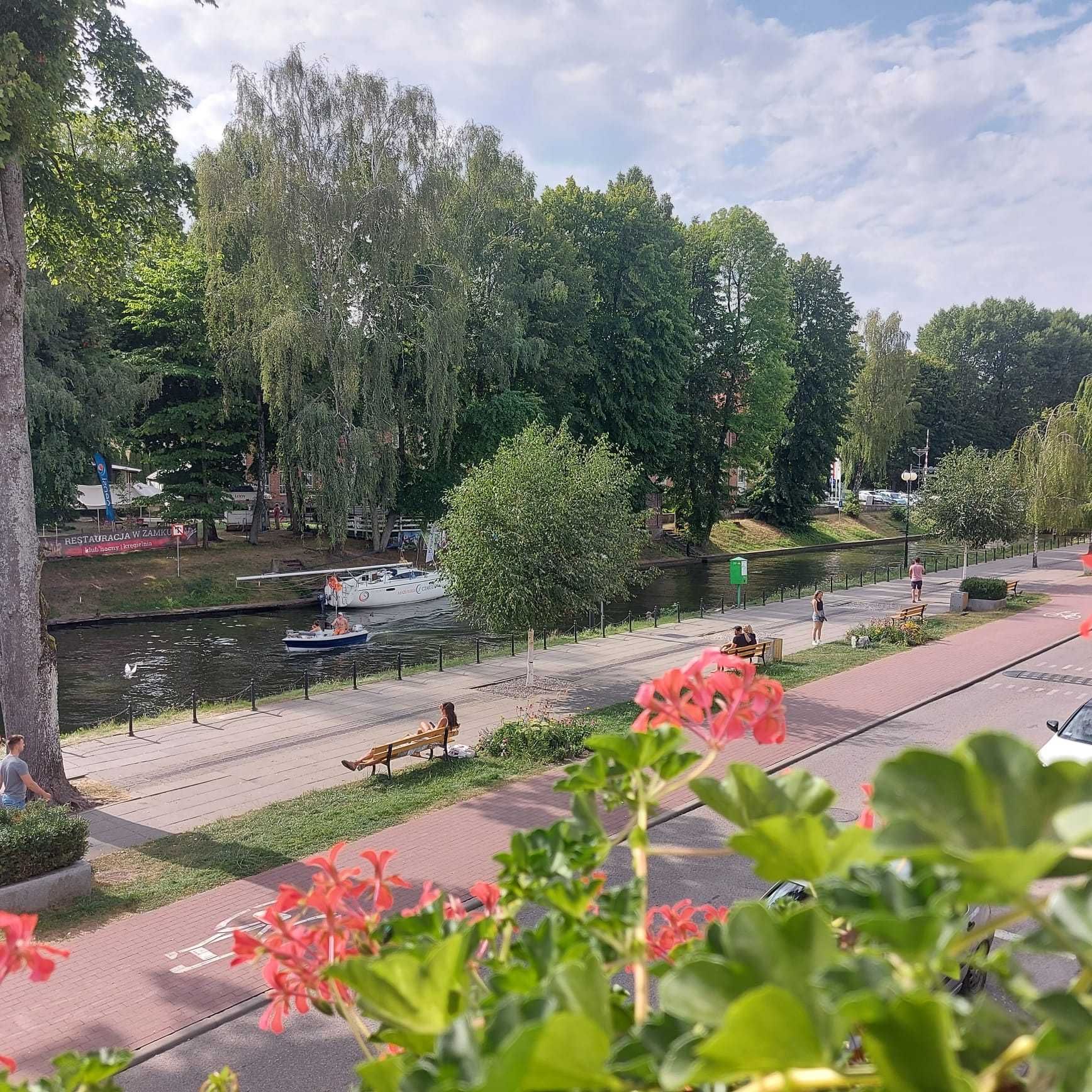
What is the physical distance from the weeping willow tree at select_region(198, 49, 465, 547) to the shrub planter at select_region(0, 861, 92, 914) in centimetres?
2523

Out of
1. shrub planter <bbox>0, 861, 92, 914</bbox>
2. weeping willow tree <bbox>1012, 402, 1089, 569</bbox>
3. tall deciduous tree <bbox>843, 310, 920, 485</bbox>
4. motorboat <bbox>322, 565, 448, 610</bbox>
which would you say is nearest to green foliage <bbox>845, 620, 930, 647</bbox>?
weeping willow tree <bbox>1012, 402, 1089, 569</bbox>

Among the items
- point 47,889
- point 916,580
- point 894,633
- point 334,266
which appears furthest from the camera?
point 334,266

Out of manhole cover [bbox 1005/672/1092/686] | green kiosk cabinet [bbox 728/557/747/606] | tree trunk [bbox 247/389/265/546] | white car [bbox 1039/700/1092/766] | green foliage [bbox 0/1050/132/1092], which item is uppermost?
tree trunk [bbox 247/389/265/546]

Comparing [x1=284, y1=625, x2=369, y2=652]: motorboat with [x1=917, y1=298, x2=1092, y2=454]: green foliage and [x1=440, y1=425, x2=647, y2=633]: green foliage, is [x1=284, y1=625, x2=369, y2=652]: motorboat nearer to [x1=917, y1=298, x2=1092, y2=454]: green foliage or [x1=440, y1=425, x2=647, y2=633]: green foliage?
[x1=440, y1=425, x2=647, y2=633]: green foliage

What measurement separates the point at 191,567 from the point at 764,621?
886 inches

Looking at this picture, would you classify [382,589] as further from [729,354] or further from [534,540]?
[729,354]

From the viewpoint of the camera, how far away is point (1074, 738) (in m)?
11.2

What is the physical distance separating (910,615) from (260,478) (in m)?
28.2

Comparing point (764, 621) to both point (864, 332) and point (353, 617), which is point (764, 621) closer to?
point (353, 617)

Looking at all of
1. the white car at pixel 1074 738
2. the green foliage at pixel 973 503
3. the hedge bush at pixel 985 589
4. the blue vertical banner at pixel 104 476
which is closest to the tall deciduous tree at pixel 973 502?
the green foliage at pixel 973 503

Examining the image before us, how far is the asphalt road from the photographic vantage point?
681 cm

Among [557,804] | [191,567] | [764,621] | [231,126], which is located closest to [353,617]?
[191,567]

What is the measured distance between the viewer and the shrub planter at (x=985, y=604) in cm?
2844

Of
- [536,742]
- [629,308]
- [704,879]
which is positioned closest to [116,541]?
[629,308]
